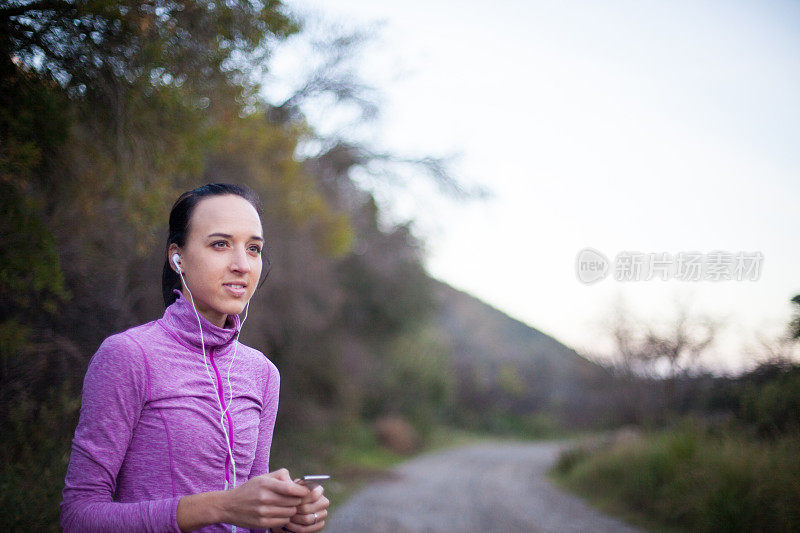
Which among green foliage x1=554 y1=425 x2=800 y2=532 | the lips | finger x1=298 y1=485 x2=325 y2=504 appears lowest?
green foliage x1=554 y1=425 x2=800 y2=532

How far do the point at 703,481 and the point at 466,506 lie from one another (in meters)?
3.64

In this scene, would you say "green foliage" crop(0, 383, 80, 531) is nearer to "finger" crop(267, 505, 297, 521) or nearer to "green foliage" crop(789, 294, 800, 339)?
"finger" crop(267, 505, 297, 521)

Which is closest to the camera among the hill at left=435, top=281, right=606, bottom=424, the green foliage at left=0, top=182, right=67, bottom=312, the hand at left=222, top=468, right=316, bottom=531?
the hand at left=222, top=468, right=316, bottom=531

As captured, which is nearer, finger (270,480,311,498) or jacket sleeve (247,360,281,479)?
finger (270,480,311,498)

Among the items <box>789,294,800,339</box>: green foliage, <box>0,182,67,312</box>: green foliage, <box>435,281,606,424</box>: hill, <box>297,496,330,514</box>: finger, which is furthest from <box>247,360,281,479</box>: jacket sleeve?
<box>435,281,606,424</box>: hill

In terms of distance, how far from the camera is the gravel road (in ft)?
25.7

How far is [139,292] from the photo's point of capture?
636cm

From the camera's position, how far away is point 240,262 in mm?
1724

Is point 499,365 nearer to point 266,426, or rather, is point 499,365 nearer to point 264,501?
point 266,426

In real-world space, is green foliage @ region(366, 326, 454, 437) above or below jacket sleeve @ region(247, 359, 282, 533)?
below

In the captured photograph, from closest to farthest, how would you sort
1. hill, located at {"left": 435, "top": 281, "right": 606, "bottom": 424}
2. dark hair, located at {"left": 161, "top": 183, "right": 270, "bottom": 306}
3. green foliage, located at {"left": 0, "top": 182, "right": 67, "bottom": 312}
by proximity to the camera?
dark hair, located at {"left": 161, "top": 183, "right": 270, "bottom": 306}, green foliage, located at {"left": 0, "top": 182, "right": 67, "bottom": 312}, hill, located at {"left": 435, "top": 281, "right": 606, "bottom": 424}

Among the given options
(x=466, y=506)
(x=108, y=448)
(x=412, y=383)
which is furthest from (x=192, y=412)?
(x=412, y=383)

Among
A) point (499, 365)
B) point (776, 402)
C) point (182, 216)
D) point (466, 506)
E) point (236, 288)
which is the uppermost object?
point (182, 216)

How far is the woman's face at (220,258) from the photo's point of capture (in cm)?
172
